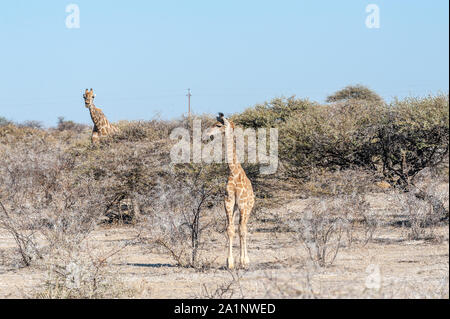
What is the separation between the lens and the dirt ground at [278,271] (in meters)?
6.67

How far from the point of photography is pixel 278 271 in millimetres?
8555

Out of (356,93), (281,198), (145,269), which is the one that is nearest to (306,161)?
(281,198)

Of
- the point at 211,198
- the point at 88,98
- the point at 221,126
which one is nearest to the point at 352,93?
the point at 88,98

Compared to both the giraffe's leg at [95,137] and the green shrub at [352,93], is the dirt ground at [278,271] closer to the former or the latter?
the giraffe's leg at [95,137]

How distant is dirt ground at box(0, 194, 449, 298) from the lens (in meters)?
6.67

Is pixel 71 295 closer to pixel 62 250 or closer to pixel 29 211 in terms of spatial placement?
pixel 62 250

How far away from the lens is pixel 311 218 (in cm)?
1003

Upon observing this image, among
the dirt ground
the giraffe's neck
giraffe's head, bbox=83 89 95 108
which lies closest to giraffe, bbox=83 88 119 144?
giraffe's head, bbox=83 89 95 108

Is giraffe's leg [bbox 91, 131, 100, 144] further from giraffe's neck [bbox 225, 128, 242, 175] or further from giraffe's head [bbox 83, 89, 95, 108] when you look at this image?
giraffe's neck [bbox 225, 128, 242, 175]

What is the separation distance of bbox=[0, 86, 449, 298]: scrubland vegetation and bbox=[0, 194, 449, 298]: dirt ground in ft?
0.26

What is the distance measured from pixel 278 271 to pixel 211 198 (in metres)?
4.92

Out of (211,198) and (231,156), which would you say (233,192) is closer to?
(231,156)

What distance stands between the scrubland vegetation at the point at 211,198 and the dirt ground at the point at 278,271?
8 centimetres

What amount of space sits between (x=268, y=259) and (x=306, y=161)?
4.14 metres
